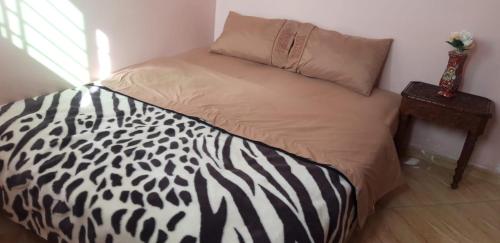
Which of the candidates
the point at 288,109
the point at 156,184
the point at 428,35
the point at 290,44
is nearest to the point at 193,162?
the point at 156,184

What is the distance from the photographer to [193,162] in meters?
1.53

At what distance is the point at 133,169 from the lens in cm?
146

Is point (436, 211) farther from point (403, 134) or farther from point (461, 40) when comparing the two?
point (461, 40)

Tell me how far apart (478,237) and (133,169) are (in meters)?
1.75

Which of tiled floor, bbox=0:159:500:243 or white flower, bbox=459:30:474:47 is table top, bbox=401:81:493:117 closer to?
white flower, bbox=459:30:474:47

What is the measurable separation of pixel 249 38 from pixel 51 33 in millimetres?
1256

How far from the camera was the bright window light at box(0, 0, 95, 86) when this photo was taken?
194 centimetres

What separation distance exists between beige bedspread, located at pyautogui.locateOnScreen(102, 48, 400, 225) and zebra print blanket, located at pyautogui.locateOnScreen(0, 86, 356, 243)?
3.8 inches

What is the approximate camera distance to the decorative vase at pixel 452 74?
2.10 m

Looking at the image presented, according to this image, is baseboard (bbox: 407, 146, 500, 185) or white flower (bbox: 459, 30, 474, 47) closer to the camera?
white flower (bbox: 459, 30, 474, 47)

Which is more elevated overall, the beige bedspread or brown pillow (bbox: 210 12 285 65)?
brown pillow (bbox: 210 12 285 65)

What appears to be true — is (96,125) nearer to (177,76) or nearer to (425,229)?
(177,76)

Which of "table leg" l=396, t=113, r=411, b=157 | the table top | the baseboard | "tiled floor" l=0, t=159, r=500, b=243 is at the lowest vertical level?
"tiled floor" l=0, t=159, r=500, b=243

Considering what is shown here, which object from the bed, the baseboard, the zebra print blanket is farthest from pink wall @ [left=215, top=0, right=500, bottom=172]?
the zebra print blanket
